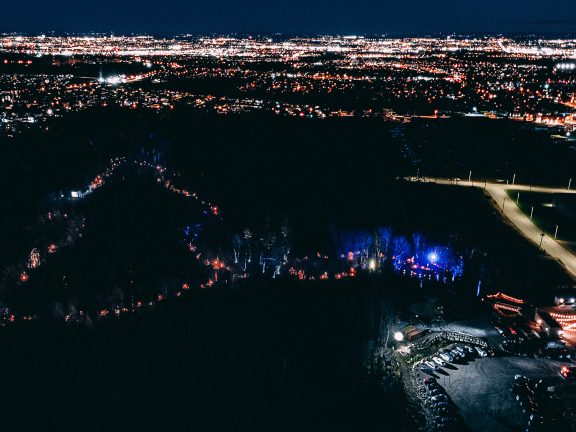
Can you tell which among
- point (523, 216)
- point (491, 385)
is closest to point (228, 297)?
point (491, 385)

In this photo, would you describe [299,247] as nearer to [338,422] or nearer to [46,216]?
[338,422]

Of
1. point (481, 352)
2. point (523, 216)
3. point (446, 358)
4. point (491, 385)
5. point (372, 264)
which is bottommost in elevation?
point (491, 385)

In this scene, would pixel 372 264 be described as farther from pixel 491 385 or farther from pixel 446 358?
pixel 491 385

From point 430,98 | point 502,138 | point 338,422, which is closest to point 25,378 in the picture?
point 338,422

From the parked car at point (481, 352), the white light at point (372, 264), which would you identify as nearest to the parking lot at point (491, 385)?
the parked car at point (481, 352)

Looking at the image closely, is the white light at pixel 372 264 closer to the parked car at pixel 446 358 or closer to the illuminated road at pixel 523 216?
the parked car at pixel 446 358
